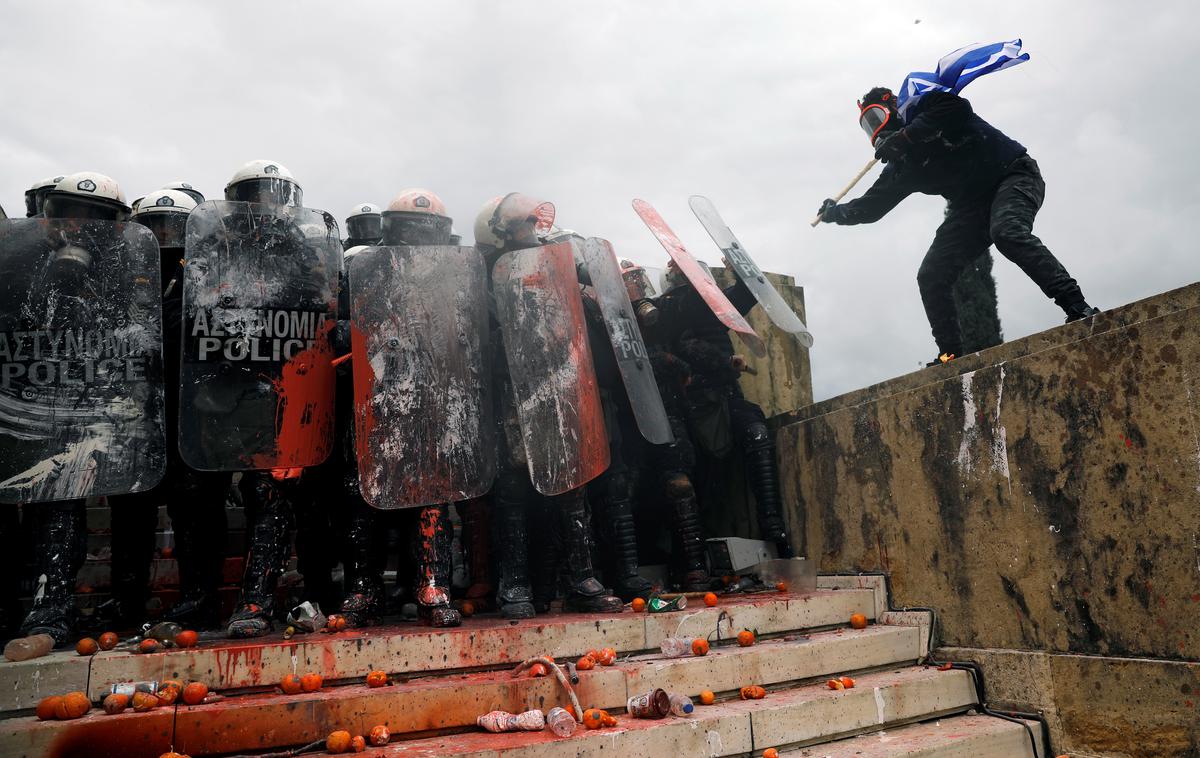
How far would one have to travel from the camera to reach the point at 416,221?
14.8 ft

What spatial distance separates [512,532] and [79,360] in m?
2.19

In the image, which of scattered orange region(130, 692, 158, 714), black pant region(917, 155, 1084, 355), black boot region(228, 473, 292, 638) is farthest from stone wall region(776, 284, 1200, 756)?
scattered orange region(130, 692, 158, 714)

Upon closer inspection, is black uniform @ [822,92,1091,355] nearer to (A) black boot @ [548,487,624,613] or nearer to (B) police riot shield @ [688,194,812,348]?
(B) police riot shield @ [688,194,812,348]

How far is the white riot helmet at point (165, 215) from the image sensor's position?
448 cm

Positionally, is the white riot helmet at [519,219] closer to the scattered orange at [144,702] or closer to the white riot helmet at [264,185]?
the white riot helmet at [264,185]

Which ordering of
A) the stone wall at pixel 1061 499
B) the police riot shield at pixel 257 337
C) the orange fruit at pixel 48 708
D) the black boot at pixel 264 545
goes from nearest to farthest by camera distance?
the orange fruit at pixel 48 708 → the stone wall at pixel 1061 499 → the black boot at pixel 264 545 → the police riot shield at pixel 257 337

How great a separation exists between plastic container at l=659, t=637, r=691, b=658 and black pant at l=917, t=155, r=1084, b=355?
A: 2.45m

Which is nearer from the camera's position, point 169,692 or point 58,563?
point 169,692

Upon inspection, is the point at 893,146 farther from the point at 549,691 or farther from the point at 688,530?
the point at 549,691

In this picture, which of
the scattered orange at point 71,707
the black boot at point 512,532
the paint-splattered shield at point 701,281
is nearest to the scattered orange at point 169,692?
the scattered orange at point 71,707

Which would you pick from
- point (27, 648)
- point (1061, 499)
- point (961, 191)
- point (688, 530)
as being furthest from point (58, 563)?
point (961, 191)

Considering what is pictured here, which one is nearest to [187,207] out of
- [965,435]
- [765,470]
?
[765,470]

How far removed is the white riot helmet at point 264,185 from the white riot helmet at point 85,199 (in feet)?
1.84

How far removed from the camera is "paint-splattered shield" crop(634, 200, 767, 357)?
4910mm
